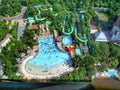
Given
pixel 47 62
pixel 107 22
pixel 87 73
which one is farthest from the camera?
pixel 107 22

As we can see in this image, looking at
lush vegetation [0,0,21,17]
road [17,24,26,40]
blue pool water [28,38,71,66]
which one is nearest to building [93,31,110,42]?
blue pool water [28,38,71,66]

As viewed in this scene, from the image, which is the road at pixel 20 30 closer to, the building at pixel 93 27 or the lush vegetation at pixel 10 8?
the lush vegetation at pixel 10 8

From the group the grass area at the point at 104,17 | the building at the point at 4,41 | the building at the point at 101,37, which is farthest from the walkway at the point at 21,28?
the grass area at the point at 104,17

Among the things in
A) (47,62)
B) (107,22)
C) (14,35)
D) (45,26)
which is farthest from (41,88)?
(107,22)

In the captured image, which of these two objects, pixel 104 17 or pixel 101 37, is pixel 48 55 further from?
pixel 104 17

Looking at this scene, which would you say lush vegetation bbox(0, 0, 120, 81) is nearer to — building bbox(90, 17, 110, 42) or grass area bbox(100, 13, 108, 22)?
grass area bbox(100, 13, 108, 22)

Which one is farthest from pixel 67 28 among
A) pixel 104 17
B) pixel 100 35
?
pixel 104 17

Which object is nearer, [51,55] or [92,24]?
[51,55]

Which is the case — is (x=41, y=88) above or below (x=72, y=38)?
below

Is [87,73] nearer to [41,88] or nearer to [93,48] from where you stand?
[93,48]
